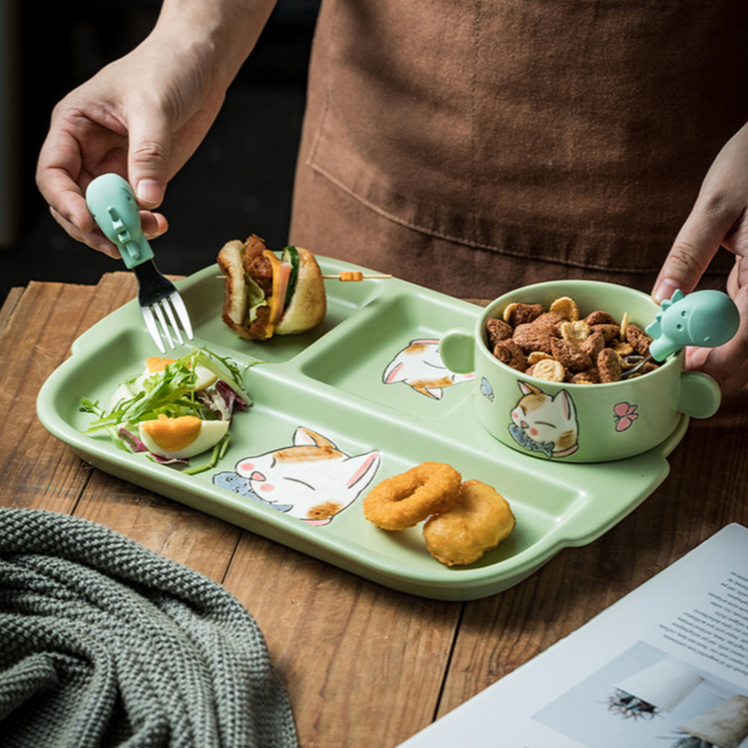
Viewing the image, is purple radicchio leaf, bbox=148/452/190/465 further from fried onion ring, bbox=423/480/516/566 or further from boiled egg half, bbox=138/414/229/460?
fried onion ring, bbox=423/480/516/566

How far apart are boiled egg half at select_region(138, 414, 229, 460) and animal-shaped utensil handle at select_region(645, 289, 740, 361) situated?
56 cm

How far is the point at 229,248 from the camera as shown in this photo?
53.6 inches

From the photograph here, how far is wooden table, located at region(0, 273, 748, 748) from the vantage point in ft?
2.68

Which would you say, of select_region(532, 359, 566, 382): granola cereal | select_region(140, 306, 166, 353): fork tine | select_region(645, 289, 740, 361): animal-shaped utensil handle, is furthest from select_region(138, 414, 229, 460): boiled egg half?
select_region(645, 289, 740, 361): animal-shaped utensil handle

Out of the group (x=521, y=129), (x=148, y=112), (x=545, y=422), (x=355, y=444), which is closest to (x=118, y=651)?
(x=355, y=444)

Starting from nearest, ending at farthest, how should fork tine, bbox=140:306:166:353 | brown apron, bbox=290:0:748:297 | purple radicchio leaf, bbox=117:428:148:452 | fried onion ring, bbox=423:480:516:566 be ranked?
fried onion ring, bbox=423:480:516:566 < purple radicchio leaf, bbox=117:428:148:452 < fork tine, bbox=140:306:166:353 < brown apron, bbox=290:0:748:297

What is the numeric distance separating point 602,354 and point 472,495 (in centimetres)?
24

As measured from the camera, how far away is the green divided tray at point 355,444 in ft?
3.10

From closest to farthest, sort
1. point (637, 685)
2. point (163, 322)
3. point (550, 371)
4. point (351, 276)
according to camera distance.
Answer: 1. point (637, 685)
2. point (550, 371)
3. point (163, 322)
4. point (351, 276)

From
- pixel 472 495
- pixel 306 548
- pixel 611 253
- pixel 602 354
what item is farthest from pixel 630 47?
pixel 306 548

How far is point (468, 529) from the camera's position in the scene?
914 mm

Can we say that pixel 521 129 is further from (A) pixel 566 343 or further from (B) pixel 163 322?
(B) pixel 163 322

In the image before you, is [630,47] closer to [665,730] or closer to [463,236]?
[463,236]

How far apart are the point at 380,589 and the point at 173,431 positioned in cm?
34
